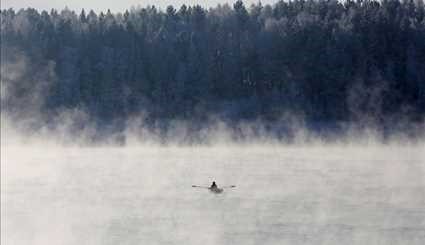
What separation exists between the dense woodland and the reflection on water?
4585 centimetres

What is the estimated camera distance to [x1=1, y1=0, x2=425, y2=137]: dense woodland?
13462cm

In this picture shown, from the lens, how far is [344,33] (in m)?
147

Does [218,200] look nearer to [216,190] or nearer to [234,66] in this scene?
[216,190]

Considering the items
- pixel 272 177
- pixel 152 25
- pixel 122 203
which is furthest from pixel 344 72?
pixel 122 203

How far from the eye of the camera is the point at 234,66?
14900 centimetres

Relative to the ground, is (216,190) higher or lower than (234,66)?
lower

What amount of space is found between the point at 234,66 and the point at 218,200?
93.5 m

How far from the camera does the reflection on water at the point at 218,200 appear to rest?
144 feet

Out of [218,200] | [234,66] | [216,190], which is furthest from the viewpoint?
[234,66]

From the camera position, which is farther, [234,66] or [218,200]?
[234,66]

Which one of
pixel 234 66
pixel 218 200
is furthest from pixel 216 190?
pixel 234 66

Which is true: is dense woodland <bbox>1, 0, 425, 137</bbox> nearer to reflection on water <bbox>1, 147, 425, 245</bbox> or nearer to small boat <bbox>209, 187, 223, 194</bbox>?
reflection on water <bbox>1, 147, 425, 245</bbox>

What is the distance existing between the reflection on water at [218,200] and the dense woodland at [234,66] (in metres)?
45.8

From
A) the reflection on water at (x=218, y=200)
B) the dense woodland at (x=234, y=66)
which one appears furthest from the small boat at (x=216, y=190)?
the dense woodland at (x=234, y=66)
